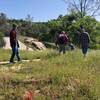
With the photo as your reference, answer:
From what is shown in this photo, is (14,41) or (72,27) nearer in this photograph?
(14,41)

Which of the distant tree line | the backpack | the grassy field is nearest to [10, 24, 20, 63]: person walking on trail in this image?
the backpack

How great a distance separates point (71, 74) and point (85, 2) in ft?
146

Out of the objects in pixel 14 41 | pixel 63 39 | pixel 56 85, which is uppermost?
pixel 14 41

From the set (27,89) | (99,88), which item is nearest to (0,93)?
(27,89)

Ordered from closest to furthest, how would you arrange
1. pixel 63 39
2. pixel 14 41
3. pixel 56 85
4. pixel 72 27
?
pixel 56 85
pixel 14 41
pixel 63 39
pixel 72 27

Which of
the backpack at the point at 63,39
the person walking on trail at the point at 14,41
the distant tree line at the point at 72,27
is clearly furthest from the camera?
the distant tree line at the point at 72,27

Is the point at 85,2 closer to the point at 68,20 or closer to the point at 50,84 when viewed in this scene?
the point at 68,20

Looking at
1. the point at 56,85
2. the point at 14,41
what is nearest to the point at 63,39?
the point at 14,41

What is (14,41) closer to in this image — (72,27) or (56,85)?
(56,85)

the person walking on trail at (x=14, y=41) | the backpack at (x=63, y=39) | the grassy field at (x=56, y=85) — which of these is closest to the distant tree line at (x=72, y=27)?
the backpack at (x=63, y=39)

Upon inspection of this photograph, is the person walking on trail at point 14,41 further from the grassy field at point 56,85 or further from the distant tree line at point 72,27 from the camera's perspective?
the distant tree line at point 72,27

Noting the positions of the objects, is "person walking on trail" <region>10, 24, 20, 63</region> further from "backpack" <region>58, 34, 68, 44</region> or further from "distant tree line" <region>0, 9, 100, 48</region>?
"distant tree line" <region>0, 9, 100, 48</region>

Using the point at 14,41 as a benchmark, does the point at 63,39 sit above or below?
below

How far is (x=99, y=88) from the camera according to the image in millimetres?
10422
